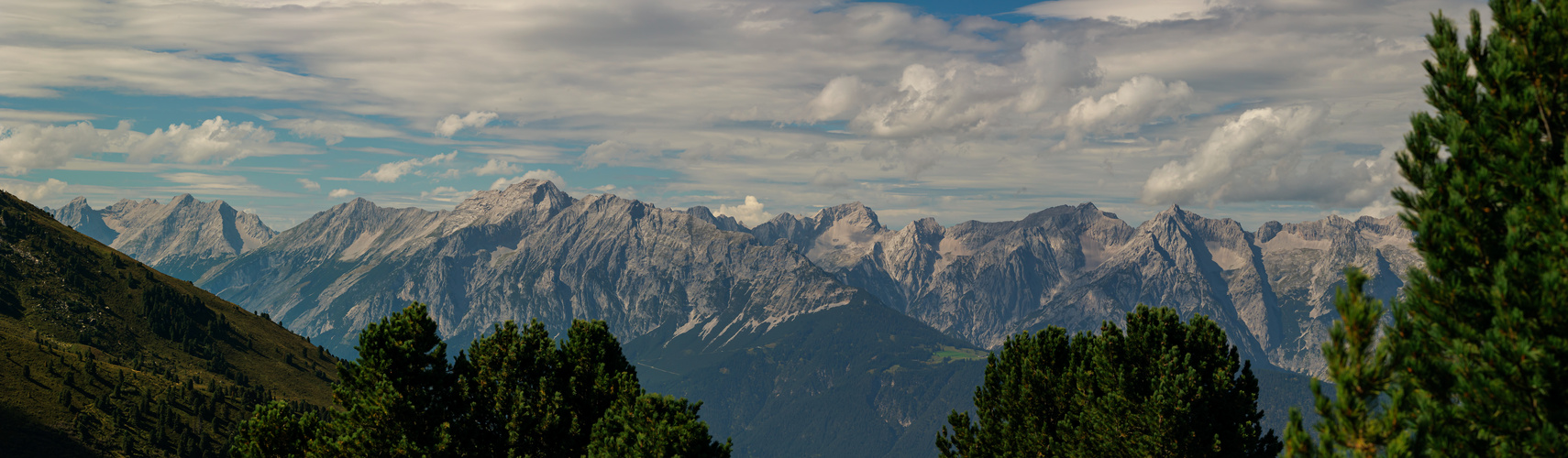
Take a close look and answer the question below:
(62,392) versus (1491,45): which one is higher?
(1491,45)

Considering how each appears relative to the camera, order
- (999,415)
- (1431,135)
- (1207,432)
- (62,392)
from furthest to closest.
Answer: (62,392), (999,415), (1207,432), (1431,135)

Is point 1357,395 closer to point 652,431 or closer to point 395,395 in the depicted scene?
point 652,431

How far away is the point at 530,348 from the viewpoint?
48875 mm

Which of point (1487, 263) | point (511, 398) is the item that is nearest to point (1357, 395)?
point (1487, 263)

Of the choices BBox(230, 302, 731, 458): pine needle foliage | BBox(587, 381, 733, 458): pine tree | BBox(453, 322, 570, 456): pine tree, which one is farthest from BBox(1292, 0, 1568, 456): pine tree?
BBox(453, 322, 570, 456): pine tree

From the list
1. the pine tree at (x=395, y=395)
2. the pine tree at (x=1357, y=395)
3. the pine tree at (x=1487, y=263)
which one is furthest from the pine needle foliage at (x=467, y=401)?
the pine tree at (x=1487, y=263)

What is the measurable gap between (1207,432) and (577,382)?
117ft

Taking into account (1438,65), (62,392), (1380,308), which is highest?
(1438,65)

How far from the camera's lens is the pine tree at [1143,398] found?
148 feet

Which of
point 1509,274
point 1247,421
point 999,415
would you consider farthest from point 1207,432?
point 1509,274

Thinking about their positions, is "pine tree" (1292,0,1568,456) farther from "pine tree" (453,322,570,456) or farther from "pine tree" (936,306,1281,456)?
"pine tree" (453,322,570,456)

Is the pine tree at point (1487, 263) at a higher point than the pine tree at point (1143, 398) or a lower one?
higher

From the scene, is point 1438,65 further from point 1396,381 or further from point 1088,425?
point 1088,425

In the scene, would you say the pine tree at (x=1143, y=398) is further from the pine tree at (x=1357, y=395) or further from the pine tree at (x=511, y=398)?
the pine tree at (x=1357, y=395)
